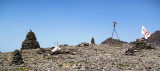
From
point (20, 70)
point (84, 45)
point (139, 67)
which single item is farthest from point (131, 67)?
point (84, 45)

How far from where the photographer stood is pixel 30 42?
35.7 meters

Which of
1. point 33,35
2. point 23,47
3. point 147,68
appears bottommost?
point 147,68

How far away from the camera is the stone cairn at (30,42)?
35344mm

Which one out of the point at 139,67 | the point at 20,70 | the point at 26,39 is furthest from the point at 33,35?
the point at 139,67

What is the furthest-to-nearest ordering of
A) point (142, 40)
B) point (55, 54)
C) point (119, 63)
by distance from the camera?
point (142, 40) < point (55, 54) < point (119, 63)

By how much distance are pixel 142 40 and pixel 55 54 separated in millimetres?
16885

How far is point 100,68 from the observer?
57.8 ft

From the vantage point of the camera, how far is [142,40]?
32375 mm

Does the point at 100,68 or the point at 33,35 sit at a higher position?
the point at 33,35

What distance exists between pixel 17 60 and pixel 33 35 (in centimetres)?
1611

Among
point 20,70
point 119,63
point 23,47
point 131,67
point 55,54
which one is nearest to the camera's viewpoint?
point 20,70

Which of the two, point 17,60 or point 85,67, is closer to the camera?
point 85,67

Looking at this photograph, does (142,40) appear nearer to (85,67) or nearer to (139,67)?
(139,67)

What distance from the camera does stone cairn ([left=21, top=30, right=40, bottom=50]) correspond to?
35344 millimetres
